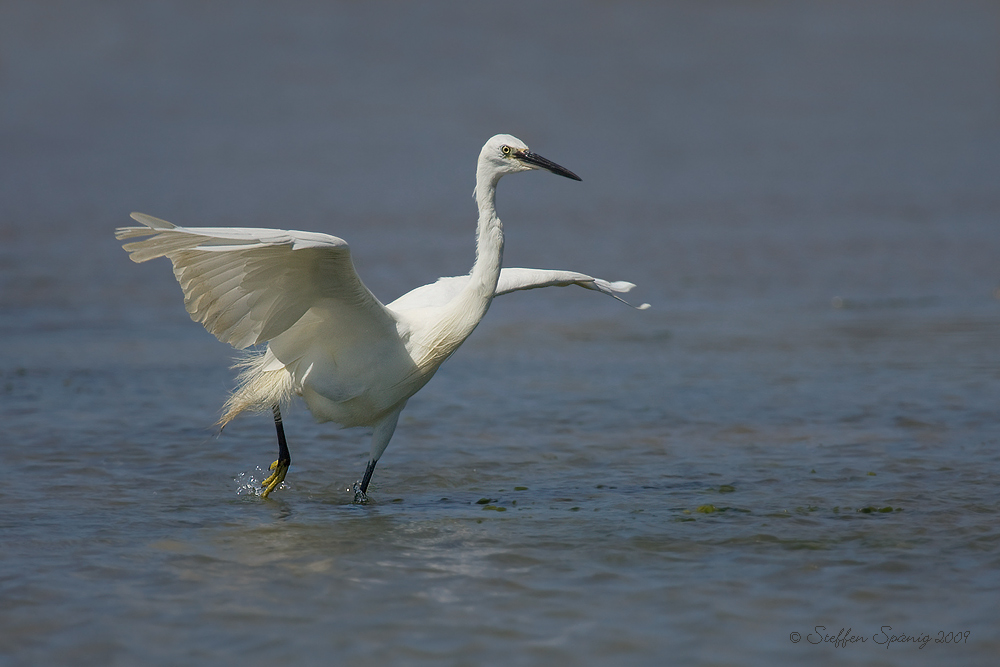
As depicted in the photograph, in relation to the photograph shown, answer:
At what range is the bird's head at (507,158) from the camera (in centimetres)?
663

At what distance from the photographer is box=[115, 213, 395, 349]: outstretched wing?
5.51 meters

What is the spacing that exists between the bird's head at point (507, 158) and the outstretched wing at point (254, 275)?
1.11 meters

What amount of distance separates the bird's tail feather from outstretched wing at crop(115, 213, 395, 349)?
0.86 m

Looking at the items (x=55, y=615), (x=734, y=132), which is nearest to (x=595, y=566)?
(x=55, y=615)

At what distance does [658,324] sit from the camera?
13.3 m

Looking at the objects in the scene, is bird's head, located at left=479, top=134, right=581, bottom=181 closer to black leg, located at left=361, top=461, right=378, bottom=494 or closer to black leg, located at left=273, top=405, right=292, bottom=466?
black leg, located at left=361, top=461, right=378, bottom=494

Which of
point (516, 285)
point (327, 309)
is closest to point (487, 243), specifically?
point (516, 285)

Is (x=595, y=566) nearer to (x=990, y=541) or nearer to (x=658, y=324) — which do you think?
(x=990, y=541)

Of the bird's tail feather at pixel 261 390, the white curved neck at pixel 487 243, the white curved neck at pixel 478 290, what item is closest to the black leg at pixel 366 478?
the bird's tail feather at pixel 261 390

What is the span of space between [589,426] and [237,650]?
488 cm

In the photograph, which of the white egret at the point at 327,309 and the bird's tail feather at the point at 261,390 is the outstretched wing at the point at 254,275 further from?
the bird's tail feather at the point at 261,390

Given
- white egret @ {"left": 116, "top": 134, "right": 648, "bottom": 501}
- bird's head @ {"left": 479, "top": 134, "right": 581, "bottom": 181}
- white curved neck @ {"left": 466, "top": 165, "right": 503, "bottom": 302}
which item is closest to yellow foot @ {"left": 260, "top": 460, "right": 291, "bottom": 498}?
white egret @ {"left": 116, "top": 134, "right": 648, "bottom": 501}

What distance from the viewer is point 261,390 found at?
7395 mm

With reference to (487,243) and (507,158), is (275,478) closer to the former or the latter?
(487,243)
